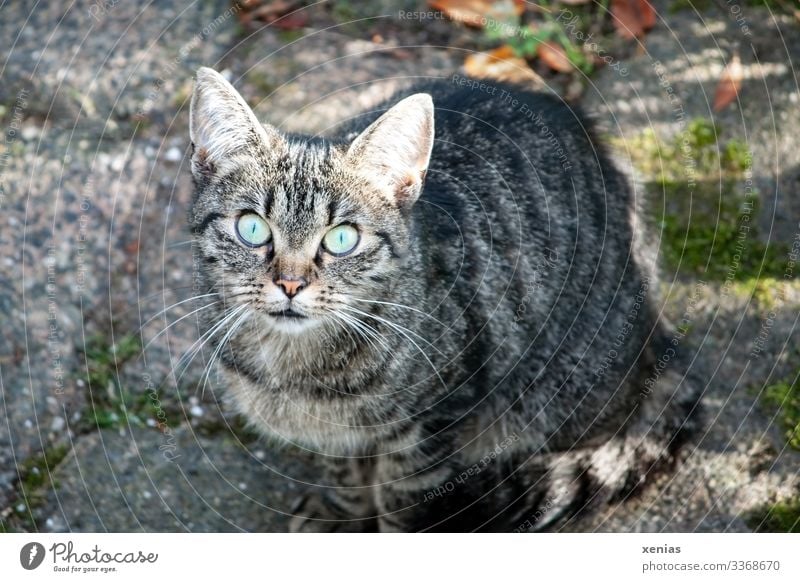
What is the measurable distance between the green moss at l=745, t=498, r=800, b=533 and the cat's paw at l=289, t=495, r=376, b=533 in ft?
4.89

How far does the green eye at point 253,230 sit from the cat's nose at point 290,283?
0.14 metres

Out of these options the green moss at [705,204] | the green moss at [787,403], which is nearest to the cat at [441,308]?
the green moss at [787,403]

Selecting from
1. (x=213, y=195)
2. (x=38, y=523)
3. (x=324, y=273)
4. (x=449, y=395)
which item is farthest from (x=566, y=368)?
(x=38, y=523)

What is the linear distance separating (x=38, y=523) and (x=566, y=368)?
2.15 m

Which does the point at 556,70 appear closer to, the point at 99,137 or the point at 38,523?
the point at 99,137

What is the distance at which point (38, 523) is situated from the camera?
3.45m

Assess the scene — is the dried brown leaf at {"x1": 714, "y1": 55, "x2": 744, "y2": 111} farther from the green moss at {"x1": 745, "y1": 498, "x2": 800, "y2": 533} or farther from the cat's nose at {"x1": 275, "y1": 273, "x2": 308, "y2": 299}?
the cat's nose at {"x1": 275, "y1": 273, "x2": 308, "y2": 299}

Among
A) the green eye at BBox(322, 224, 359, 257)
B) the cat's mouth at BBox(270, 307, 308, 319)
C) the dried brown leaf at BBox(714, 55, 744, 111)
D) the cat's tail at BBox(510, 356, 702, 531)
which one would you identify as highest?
the dried brown leaf at BBox(714, 55, 744, 111)

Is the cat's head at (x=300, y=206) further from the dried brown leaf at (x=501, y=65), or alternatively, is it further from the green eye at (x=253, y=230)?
the dried brown leaf at (x=501, y=65)

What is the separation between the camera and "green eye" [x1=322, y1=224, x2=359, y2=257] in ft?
9.25

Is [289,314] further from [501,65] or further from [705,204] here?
[705,204]

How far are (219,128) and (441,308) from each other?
99 centimetres

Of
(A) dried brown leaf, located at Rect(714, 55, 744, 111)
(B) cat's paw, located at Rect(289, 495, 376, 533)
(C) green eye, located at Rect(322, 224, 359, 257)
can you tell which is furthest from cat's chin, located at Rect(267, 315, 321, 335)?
(A) dried brown leaf, located at Rect(714, 55, 744, 111)

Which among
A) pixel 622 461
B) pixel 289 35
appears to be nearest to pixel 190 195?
pixel 289 35
